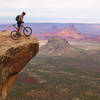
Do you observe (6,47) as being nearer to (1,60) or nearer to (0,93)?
(1,60)

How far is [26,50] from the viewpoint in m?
21.4

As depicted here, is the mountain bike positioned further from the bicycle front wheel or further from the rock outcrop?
the rock outcrop

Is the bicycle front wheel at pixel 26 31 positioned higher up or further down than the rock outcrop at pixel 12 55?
higher up

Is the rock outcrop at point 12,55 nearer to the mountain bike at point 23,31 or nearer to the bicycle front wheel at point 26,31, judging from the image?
the mountain bike at point 23,31

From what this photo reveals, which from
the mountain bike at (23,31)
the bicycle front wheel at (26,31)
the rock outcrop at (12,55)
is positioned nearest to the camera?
the rock outcrop at (12,55)

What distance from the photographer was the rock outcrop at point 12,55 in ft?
64.8

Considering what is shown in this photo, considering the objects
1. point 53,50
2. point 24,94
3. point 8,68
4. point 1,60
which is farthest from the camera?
point 53,50

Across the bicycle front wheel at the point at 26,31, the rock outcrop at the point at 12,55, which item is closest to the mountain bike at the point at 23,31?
the bicycle front wheel at the point at 26,31

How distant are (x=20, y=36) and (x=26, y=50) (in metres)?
2.54

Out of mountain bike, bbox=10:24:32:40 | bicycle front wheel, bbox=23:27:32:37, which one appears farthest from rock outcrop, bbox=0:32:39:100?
bicycle front wheel, bbox=23:27:32:37

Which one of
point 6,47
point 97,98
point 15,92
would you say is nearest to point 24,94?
point 15,92

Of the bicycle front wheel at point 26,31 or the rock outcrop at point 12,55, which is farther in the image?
the bicycle front wheel at point 26,31

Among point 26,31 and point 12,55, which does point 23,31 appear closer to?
point 26,31

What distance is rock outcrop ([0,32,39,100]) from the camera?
1975 centimetres
